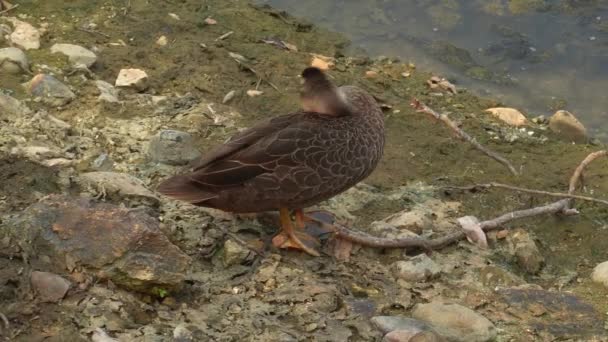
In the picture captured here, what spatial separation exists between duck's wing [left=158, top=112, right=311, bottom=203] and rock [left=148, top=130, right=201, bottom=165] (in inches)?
31.8

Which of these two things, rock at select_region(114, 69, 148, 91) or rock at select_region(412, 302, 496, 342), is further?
rock at select_region(114, 69, 148, 91)

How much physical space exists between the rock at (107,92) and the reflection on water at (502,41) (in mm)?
2989

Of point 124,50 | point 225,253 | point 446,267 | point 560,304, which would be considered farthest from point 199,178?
point 124,50

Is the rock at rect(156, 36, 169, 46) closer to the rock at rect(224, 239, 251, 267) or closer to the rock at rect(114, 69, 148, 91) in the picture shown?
the rock at rect(114, 69, 148, 91)

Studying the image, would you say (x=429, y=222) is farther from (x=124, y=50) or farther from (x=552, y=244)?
(x=124, y=50)

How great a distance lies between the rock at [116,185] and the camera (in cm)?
466

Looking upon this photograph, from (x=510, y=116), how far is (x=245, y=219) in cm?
291

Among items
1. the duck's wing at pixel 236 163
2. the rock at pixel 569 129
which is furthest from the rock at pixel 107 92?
the rock at pixel 569 129

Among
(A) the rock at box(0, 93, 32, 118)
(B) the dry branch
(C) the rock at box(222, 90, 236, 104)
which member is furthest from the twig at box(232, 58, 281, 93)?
(B) the dry branch

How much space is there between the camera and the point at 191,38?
23.2 ft

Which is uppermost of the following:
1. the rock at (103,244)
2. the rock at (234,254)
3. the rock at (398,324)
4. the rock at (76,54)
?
the rock at (103,244)

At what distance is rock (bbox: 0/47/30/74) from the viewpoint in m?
5.88

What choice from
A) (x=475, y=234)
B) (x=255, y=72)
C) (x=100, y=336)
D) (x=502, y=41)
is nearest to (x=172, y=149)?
(x=255, y=72)

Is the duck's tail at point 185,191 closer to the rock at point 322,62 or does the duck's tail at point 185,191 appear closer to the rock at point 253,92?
the rock at point 253,92
